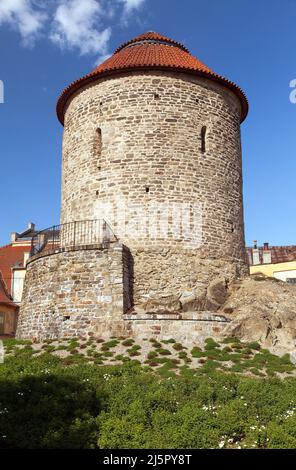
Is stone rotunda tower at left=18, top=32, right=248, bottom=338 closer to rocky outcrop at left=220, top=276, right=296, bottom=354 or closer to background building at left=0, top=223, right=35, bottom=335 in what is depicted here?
rocky outcrop at left=220, top=276, right=296, bottom=354

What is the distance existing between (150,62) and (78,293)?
8603 millimetres

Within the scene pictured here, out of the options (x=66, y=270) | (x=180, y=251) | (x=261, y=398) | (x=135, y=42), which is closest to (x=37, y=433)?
(x=261, y=398)

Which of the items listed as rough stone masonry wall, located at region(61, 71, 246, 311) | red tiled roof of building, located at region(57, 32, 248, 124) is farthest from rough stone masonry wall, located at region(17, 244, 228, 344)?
red tiled roof of building, located at region(57, 32, 248, 124)

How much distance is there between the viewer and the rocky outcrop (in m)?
15.4

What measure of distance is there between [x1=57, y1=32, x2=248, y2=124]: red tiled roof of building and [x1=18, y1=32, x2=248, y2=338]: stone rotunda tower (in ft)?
0.20

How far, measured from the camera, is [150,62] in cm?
1869

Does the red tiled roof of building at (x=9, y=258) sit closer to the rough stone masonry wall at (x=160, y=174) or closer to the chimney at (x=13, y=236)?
the chimney at (x=13, y=236)

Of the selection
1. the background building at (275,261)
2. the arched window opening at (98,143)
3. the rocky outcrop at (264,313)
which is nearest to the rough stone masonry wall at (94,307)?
the rocky outcrop at (264,313)

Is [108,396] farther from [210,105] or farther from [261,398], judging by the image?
[210,105]

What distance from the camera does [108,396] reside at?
10102 millimetres

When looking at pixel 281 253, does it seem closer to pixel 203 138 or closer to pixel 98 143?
pixel 203 138

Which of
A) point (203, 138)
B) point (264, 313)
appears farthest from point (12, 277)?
point (264, 313)

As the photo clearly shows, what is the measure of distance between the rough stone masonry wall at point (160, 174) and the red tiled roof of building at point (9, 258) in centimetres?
1863

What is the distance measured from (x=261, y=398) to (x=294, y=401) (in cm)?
61
